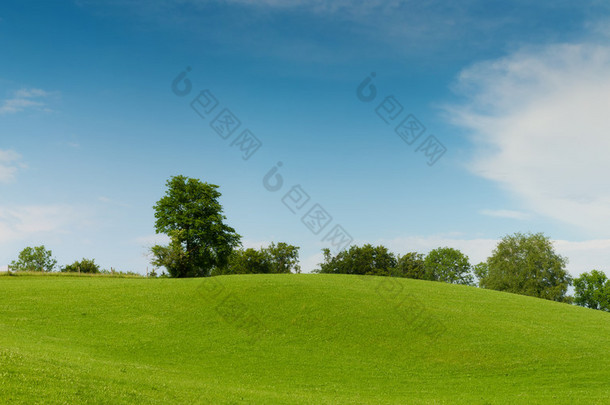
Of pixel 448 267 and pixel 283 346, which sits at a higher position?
pixel 448 267

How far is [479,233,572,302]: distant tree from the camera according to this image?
90375 millimetres

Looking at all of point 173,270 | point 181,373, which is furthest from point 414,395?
point 173,270

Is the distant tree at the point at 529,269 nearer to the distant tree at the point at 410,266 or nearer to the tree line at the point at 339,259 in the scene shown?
the tree line at the point at 339,259

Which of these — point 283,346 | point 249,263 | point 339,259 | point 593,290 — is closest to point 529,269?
point 593,290

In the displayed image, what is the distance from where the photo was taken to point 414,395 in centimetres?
2550

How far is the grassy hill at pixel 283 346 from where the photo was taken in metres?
20.0

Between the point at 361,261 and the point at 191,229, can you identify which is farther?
the point at 361,261

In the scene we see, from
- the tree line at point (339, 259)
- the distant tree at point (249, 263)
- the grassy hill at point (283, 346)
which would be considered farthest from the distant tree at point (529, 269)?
the distant tree at point (249, 263)

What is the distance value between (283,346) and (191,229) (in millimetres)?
43768

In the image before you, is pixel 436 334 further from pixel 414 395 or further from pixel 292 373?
pixel 292 373

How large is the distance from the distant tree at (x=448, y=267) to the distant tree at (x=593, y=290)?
28355mm

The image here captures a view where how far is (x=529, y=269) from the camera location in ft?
302

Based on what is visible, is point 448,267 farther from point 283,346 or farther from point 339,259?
point 283,346

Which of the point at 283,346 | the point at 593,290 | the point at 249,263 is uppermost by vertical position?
the point at 249,263
